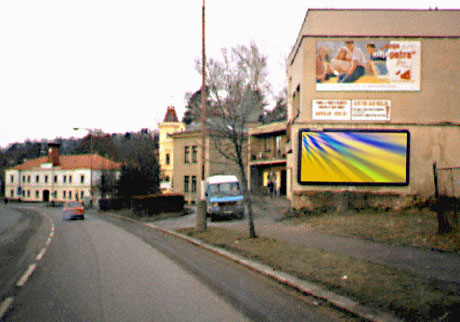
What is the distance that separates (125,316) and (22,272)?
5.00 metres

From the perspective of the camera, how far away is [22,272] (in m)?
9.60

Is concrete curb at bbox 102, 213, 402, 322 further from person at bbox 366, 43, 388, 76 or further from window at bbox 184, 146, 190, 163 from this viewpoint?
window at bbox 184, 146, 190, 163

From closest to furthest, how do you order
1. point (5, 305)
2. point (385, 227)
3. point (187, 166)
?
1. point (5, 305)
2. point (385, 227)
3. point (187, 166)

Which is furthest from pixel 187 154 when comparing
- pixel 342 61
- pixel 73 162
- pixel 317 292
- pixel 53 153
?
pixel 53 153

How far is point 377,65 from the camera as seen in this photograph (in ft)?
62.4

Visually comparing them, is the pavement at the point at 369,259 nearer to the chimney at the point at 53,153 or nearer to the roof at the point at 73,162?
the roof at the point at 73,162

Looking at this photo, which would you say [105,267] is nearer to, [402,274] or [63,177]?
[402,274]

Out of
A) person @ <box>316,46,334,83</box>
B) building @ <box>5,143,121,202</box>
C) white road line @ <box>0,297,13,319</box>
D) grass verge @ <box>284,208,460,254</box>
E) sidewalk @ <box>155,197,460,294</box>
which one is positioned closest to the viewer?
white road line @ <box>0,297,13,319</box>

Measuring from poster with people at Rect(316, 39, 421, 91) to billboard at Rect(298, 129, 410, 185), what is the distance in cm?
212

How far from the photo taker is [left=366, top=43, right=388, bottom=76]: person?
18984 mm

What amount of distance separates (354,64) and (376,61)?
99 cm

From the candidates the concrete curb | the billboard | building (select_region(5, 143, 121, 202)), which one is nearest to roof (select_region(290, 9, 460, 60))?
the billboard

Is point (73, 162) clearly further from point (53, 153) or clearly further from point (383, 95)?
point (383, 95)

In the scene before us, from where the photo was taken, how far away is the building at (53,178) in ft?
279
